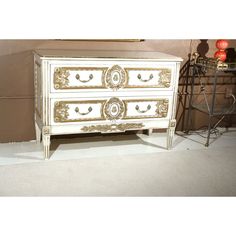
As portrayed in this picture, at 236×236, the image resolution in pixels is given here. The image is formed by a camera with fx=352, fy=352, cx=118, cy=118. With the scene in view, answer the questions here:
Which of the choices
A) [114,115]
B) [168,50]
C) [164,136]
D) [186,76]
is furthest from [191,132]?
[114,115]

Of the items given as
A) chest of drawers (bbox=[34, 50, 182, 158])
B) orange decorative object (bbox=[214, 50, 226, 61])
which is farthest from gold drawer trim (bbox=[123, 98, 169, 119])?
orange decorative object (bbox=[214, 50, 226, 61])

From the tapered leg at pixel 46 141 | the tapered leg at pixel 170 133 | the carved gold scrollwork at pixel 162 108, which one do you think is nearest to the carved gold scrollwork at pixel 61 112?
the tapered leg at pixel 46 141

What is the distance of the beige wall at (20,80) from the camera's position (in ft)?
9.25

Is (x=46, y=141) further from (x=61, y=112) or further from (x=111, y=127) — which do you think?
(x=111, y=127)

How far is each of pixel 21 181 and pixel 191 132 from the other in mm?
1843

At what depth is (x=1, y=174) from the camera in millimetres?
2416

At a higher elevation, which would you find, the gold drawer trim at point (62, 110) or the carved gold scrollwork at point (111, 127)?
the gold drawer trim at point (62, 110)

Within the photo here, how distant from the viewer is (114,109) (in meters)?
2.68

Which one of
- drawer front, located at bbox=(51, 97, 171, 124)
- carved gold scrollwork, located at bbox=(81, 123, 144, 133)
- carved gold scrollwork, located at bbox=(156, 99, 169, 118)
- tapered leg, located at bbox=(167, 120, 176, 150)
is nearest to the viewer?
drawer front, located at bbox=(51, 97, 171, 124)

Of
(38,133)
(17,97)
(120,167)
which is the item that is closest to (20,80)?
(17,97)

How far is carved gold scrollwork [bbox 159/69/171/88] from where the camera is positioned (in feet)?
8.87

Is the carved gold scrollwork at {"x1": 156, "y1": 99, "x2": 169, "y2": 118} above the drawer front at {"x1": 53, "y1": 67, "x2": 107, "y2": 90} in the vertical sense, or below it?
below

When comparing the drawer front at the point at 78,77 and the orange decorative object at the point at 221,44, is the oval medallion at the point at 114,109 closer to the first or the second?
the drawer front at the point at 78,77

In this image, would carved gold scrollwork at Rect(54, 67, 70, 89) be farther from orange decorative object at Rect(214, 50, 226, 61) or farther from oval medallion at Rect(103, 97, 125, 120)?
orange decorative object at Rect(214, 50, 226, 61)
